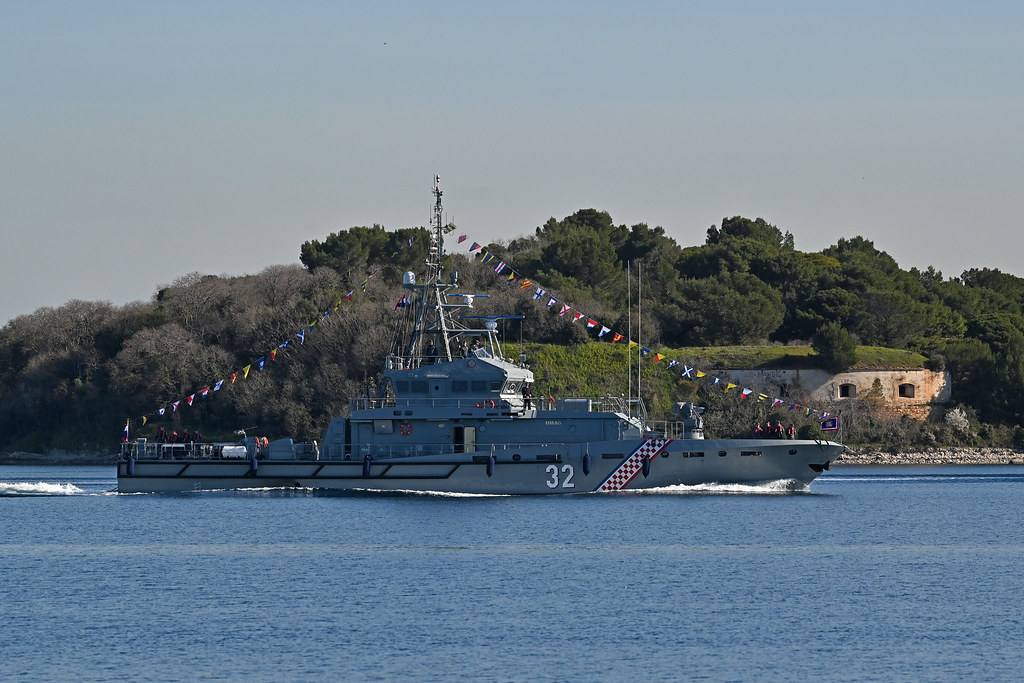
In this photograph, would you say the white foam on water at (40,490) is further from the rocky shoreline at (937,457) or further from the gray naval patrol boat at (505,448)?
the rocky shoreline at (937,457)

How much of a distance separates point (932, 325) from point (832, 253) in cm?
1884

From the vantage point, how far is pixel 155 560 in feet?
112

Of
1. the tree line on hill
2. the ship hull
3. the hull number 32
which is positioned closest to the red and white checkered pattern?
the ship hull

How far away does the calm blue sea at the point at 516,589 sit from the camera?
23.1 meters

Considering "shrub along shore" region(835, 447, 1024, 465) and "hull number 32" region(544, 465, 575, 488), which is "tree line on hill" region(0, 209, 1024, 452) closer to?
"shrub along shore" region(835, 447, 1024, 465)

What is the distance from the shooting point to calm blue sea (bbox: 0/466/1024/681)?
2312 cm

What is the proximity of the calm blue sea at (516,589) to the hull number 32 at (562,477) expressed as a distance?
23.7 inches

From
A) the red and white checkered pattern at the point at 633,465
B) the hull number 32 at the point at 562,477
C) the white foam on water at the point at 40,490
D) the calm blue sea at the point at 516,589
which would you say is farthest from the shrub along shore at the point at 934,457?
the white foam on water at the point at 40,490

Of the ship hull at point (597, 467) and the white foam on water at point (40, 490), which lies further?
the white foam on water at point (40, 490)

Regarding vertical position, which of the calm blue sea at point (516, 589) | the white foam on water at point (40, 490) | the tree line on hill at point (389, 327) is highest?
the tree line on hill at point (389, 327)

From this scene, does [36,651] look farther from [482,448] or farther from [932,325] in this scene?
[932,325]

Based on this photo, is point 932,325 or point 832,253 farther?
point 832,253

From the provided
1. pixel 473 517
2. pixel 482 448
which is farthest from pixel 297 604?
pixel 482 448

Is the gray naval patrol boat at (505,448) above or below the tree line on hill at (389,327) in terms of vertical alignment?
below
